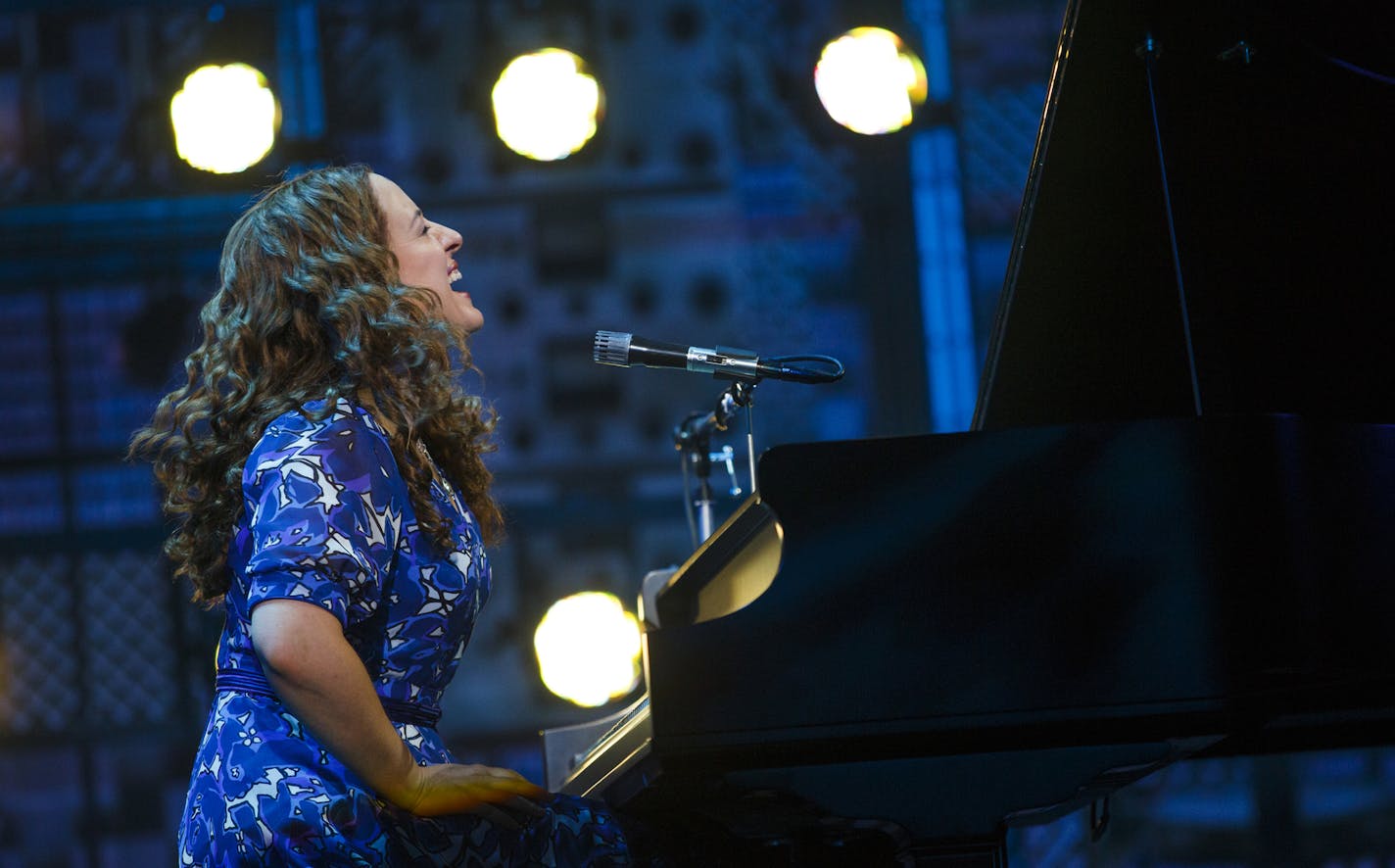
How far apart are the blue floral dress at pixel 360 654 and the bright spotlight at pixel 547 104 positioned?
2510 mm

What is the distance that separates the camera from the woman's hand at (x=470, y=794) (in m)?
1.50

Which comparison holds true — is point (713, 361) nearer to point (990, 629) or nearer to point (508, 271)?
point (990, 629)

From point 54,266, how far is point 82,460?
2.13 feet

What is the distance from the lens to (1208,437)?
1553 mm

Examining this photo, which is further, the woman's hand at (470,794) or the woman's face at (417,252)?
the woman's face at (417,252)

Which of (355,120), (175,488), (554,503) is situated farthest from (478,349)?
(175,488)

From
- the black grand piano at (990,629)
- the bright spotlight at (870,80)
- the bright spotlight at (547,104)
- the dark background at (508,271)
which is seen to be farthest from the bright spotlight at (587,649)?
the black grand piano at (990,629)

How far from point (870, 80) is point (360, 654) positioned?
9.35 feet

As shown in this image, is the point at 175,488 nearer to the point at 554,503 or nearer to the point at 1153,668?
the point at 1153,668

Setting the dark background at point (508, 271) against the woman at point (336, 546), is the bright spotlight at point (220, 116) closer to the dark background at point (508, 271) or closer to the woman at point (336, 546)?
the dark background at point (508, 271)

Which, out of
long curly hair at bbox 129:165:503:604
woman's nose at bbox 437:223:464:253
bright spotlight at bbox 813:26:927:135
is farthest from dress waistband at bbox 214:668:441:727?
bright spotlight at bbox 813:26:927:135

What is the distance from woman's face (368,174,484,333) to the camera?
5.95ft

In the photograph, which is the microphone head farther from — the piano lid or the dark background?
the dark background

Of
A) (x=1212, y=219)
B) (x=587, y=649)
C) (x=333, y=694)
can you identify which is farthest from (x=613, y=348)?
(x=587, y=649)
